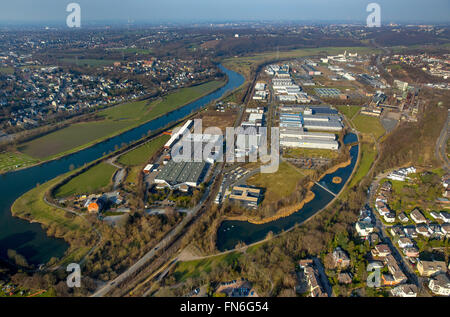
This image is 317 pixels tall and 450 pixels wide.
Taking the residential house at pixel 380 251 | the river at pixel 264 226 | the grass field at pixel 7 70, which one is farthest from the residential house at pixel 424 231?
the grass field at pixel 7 70

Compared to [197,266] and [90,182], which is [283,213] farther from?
[90,182]

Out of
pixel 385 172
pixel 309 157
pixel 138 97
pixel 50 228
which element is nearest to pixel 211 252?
pixel 50 228

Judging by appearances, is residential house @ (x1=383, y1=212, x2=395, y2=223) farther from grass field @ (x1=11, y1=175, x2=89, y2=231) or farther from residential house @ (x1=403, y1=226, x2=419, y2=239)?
grass field @ (x1=11, y1=175, x2=89, y2=231)

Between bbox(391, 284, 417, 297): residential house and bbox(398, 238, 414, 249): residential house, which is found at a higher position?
bbox(398, 238, 414, 249): residential house

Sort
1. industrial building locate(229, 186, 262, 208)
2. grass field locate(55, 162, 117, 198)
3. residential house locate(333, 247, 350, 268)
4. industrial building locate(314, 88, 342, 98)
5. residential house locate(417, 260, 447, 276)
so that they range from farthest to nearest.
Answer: industrial building locate(314, 88, 342, 98), grass field locate(55, 162, 117, 198), industrial building locate(229, 186, 262, 208), residential house locate(333, 247, 350, 268), residential house locate(417, 260, 447, 276)

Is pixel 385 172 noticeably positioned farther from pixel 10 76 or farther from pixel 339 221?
pixel 10 76

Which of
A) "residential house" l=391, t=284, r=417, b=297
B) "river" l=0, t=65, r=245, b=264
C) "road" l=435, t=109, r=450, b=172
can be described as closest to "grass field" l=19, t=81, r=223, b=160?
"river" l=0, t=65, r=245, b=264
